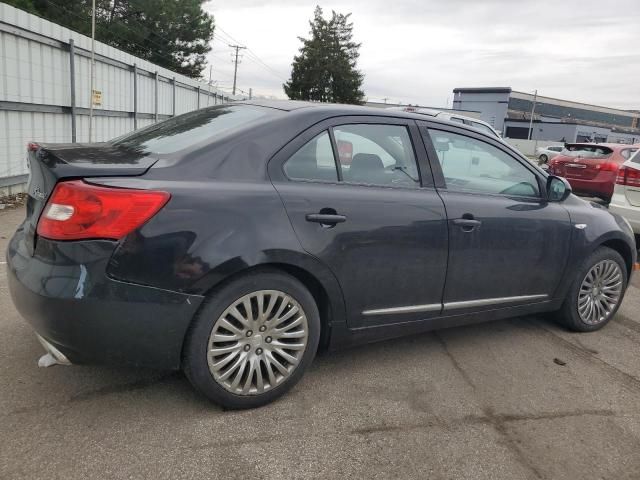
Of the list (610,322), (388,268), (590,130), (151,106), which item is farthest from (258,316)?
(590,130)

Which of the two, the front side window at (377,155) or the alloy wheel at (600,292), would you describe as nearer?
the front side window at (377,155)

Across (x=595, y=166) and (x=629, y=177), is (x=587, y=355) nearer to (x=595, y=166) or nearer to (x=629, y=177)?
(x=629, y=177)

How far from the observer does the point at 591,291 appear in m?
4.14

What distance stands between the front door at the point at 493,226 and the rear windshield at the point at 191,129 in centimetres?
111

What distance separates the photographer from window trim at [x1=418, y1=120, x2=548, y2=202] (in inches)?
130

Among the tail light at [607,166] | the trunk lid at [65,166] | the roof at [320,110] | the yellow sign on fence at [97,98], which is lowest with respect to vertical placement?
the trunk lid at [65,166]

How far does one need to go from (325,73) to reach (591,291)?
62168 millimetres

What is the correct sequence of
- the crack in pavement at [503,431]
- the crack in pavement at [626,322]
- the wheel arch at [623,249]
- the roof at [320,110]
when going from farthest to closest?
Result: 1. the crack in pavement at [626,322]
2. the wheel arch at [623,249]
3. the roof at [320,110]
4. the crack in pavement at [503,431]

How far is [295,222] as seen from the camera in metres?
Result: 2.65

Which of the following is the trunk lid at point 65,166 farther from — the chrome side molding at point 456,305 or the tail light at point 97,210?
the chrome side molding at point 456,305

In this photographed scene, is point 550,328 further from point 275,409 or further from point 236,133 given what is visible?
point 236,133

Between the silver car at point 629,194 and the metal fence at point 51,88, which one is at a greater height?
the metal fence at point 51,88

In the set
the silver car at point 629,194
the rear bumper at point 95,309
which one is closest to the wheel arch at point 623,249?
the silver car at point 629,194

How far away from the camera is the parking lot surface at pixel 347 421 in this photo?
231 centimetres
